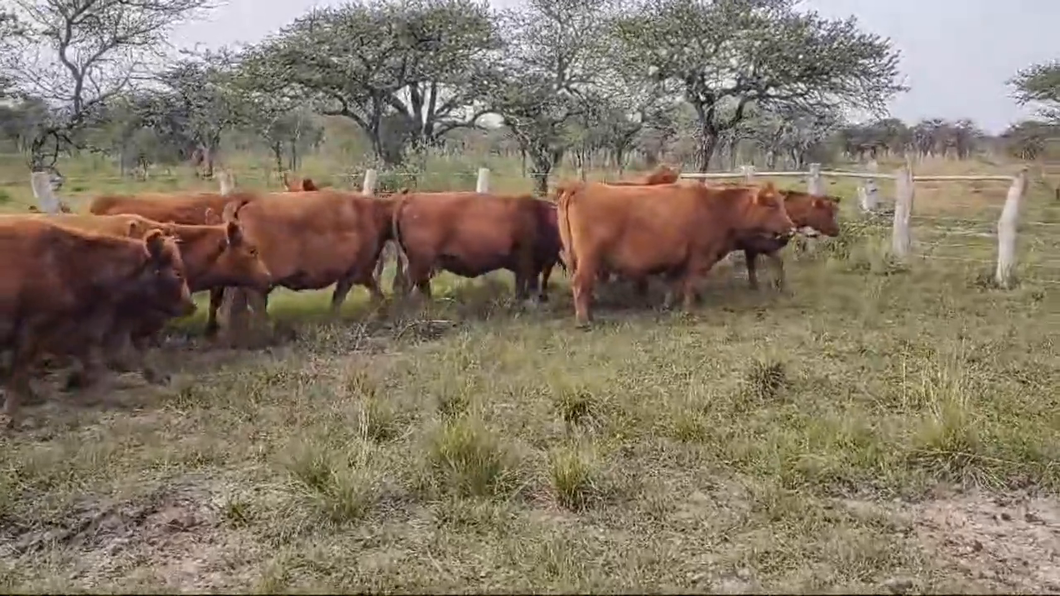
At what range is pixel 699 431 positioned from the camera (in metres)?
5.12

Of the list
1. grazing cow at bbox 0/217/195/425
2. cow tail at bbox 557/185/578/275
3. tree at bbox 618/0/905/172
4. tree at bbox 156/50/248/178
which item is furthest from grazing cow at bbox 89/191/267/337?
tree at bbox 618/0/905/172

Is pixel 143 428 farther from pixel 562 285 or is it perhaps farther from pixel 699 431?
pixel 562 285

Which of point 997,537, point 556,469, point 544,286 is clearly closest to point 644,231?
point 544,286

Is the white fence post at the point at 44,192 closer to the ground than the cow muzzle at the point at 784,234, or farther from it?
farther from it

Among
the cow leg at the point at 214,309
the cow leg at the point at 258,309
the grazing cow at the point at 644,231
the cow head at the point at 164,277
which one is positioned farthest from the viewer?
the grazing cow at the point at 644,231

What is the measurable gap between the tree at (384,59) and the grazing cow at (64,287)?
16335mm

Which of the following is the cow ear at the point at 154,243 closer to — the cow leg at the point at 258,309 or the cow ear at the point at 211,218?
the cow leg at the point at 258,309

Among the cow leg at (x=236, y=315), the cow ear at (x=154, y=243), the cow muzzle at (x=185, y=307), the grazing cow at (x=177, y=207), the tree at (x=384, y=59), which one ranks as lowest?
the cow leg at (x=236, y=315)

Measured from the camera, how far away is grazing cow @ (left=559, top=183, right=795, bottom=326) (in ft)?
30.2

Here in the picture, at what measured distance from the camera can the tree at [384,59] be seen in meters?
22.7

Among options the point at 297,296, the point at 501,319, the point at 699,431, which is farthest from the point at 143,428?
the point at 297,296

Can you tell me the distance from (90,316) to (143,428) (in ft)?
4.35

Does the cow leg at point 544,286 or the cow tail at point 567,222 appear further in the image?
the cow leg at point 544,286

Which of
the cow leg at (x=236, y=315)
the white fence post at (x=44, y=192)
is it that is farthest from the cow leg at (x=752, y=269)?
the white fence post at (x=44, y=192)
